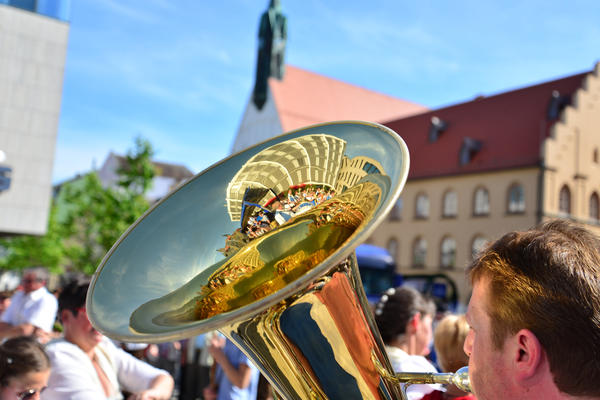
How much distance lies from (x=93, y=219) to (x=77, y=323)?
30.1m

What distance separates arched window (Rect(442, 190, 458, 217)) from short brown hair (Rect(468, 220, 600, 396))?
37319 millimetres

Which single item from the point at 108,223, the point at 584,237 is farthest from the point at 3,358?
the point at 108,223

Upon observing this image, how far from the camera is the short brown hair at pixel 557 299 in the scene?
1.21 m

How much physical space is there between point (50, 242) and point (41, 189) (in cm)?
2647

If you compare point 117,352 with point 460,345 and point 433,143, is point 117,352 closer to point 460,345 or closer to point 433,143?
point 460,345

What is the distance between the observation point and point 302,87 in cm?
4884

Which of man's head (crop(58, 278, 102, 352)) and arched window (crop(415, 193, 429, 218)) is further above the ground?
arched window (crop(415, 193, 429, 218))

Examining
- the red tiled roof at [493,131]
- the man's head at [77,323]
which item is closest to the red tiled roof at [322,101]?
the red tiled roof at [493,131]

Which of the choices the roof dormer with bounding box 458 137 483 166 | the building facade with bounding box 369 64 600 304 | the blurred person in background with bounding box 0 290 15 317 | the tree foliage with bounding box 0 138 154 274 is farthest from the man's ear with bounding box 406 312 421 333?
the roof dormer with bounding box 458 137 483 166

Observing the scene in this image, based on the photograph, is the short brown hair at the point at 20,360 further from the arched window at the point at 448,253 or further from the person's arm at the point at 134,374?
the arched window at the point at 448,253

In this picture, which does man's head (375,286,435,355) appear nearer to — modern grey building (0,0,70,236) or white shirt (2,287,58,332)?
white shirt (2,287,58,332)

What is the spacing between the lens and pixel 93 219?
1252 inches

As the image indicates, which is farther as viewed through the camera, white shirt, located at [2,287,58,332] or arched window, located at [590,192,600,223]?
arched window, located at [590,192,600,223]

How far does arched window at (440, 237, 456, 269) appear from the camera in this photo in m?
37.3
